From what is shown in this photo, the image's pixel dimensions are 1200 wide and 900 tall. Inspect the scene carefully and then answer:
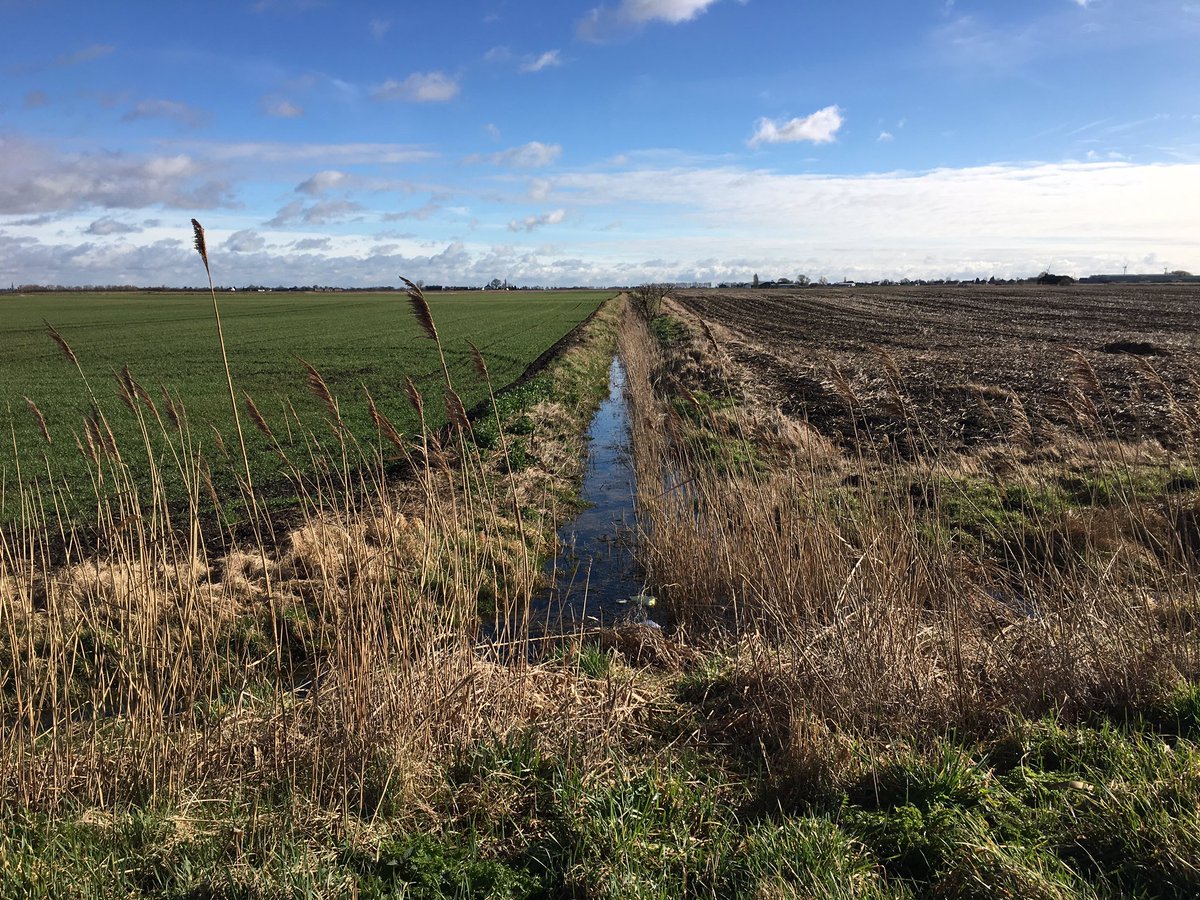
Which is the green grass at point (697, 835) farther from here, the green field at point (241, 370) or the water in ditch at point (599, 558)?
the green field at point (241, 370)

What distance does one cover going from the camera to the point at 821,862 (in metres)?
3.28

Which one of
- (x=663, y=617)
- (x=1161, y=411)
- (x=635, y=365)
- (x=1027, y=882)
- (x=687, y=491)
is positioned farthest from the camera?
(x=635, y=365)

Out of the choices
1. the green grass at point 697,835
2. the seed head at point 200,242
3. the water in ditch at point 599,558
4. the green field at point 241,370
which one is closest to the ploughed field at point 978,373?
the green grass at point 697,835

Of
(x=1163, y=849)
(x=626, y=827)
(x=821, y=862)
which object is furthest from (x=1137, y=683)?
(x=626, y=827)

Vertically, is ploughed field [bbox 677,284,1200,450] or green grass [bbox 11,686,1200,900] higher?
ploughed field [bbox 677,284,1200,450]

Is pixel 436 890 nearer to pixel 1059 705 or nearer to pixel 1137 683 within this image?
pixel 1059 705

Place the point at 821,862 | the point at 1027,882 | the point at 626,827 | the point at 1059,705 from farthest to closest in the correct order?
the point at 1059,705 < the point at 626,827 < the point at 821,862 < the point at 1027,882

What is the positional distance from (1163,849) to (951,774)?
890mm

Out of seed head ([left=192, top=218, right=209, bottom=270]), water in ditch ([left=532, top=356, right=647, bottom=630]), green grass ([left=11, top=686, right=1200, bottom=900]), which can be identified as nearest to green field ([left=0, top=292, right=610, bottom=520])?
seed head ([left=192, top=218, right=209, bottom=270])

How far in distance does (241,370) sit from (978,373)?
86.6ft

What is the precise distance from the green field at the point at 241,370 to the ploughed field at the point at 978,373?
7.83 meters

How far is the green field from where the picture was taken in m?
15.0

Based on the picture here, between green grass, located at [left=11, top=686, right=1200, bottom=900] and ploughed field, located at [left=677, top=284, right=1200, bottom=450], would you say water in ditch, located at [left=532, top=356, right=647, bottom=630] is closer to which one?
green grass, located at [left=11, top=686, right=1200, bottom=900]

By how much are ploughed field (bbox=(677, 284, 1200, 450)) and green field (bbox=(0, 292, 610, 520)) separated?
783 centimetres
